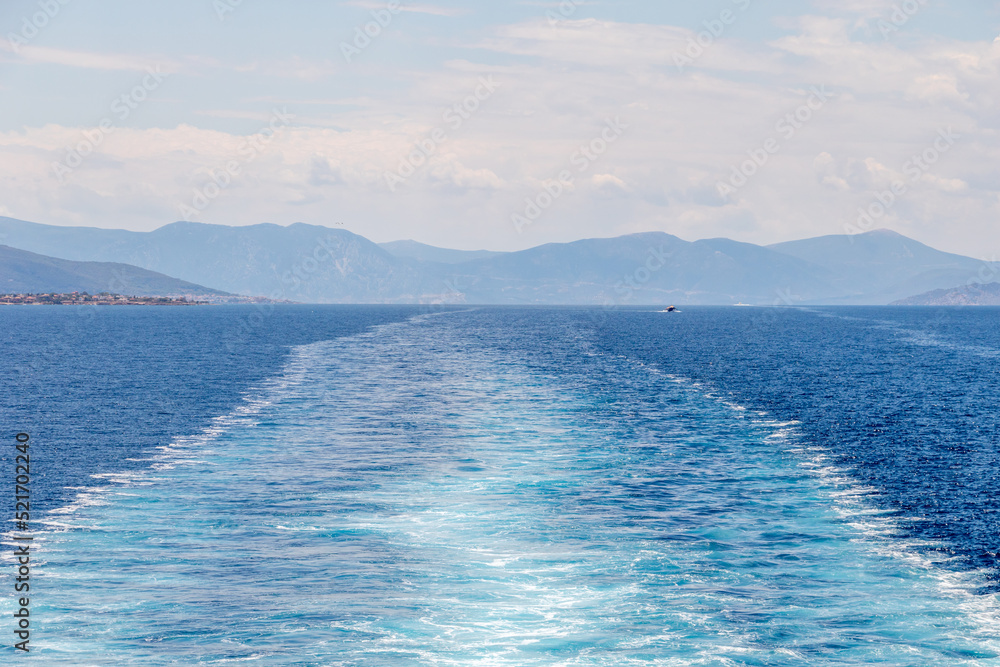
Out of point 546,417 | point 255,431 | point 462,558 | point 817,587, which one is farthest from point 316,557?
point 546,417

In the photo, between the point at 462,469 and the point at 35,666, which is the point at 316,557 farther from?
the point at 462,469

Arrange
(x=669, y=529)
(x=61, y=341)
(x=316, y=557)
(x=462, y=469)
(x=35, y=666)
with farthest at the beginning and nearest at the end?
(x=61, y=341)
(x=462, y=469)
(x=669, y=529)
(x=316, y=557)
(x=35, y=666)

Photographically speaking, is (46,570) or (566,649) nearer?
(566,649)

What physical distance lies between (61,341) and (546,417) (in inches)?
5092

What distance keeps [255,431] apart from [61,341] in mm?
123759

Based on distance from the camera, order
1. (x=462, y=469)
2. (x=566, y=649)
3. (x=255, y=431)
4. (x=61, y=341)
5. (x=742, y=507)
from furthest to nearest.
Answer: (x=61, y=341) → (x=255, y=431) → (x=462, y=469) → (x=742, y=507) → (x=566, y=649)

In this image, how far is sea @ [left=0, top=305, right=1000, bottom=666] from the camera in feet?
84.4

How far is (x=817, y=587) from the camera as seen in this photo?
3020cm

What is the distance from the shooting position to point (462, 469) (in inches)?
1960

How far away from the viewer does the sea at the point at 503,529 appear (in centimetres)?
2573

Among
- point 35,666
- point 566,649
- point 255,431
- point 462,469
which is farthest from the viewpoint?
point 255,431

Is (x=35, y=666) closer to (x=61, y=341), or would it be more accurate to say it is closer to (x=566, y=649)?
(x=566, y=649)

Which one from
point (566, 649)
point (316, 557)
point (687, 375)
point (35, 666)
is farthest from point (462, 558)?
point (687, 375)

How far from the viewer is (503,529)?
37.3 metres
